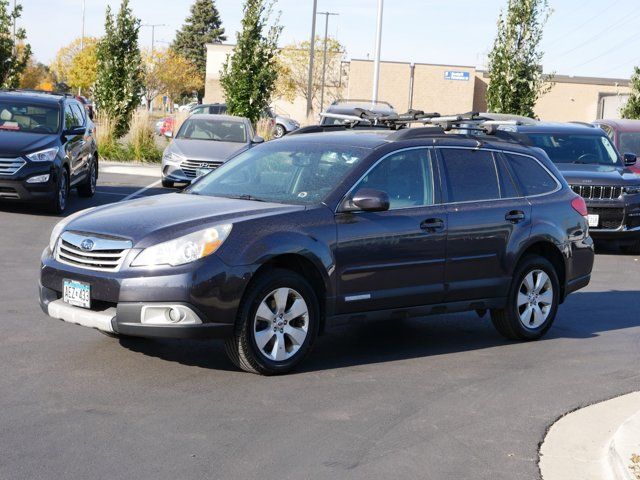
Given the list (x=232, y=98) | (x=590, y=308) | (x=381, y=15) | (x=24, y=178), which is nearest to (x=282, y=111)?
(x=381, y=15)

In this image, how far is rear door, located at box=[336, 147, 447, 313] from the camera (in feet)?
26.2

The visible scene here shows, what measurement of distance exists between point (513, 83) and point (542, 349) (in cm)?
2451

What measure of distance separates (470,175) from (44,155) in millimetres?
9312

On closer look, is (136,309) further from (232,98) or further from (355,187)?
(232,98)

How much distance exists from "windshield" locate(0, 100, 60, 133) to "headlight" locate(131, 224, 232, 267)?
1087cm

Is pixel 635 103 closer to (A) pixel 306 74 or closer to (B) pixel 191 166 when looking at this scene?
(B) pixel 191 166

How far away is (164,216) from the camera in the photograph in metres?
7.62

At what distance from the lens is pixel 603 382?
806cm

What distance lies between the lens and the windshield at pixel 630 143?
791 inches

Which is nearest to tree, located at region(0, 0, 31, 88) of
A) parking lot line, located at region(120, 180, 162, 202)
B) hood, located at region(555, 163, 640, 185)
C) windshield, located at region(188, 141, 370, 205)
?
parking lot line, located at region(120, 180, 162, 202)

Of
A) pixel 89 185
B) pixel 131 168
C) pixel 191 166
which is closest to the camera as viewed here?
pixel 89 185

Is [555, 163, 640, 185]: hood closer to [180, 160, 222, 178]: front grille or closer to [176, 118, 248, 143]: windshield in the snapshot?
[180, 160, 222, 178]: front grille

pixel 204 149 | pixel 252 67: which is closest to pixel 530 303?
pixel 204 149

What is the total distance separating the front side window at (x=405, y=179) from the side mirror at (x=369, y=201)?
0.24 m
